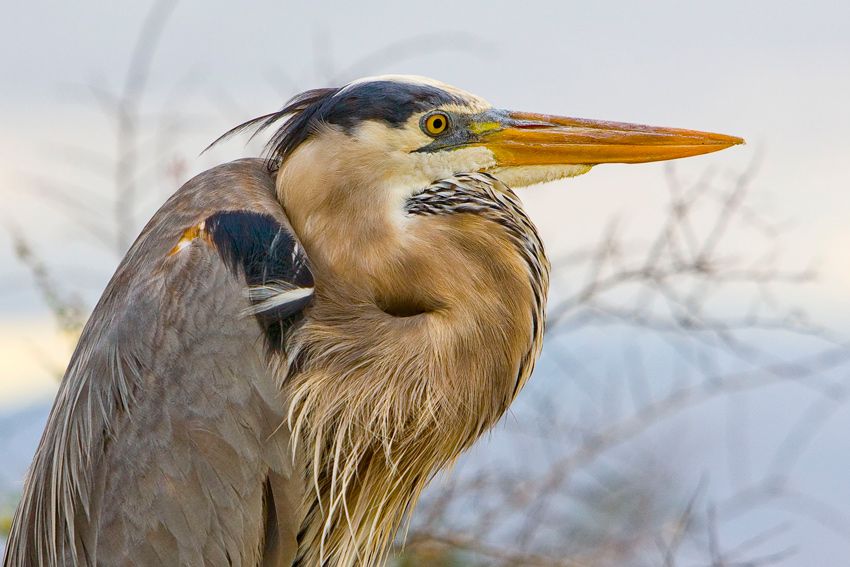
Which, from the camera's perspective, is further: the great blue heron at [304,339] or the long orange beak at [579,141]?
the long orange beak at [579,141]

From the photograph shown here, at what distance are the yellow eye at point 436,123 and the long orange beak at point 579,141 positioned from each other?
0.08 metres

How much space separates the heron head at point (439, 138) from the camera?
72.0 inches

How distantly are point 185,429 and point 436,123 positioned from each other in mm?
845

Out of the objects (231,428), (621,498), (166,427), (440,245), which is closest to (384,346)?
(440,245)

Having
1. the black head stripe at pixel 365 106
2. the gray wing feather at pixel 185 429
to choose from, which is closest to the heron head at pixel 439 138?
the black head stripe at pixel 365 106

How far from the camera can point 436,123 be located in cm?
188

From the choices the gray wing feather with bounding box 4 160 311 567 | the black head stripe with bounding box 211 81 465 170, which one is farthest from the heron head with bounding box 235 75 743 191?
the gray wing feather with bounding box 4 160 311 567

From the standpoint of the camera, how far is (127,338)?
1.78 metres

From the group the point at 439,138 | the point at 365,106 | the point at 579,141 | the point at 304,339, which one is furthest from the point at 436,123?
the point at 304,339

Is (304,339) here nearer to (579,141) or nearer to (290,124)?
(290,124)

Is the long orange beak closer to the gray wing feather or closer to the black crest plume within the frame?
the black crest plume

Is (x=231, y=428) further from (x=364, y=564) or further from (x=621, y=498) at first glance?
(x=621, y=498)

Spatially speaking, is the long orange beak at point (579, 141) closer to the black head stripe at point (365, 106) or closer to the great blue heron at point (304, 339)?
the great blue heron at point (304, 339)

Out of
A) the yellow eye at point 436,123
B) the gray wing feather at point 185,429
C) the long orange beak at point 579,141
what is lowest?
the gray wing feather at point 185,429
